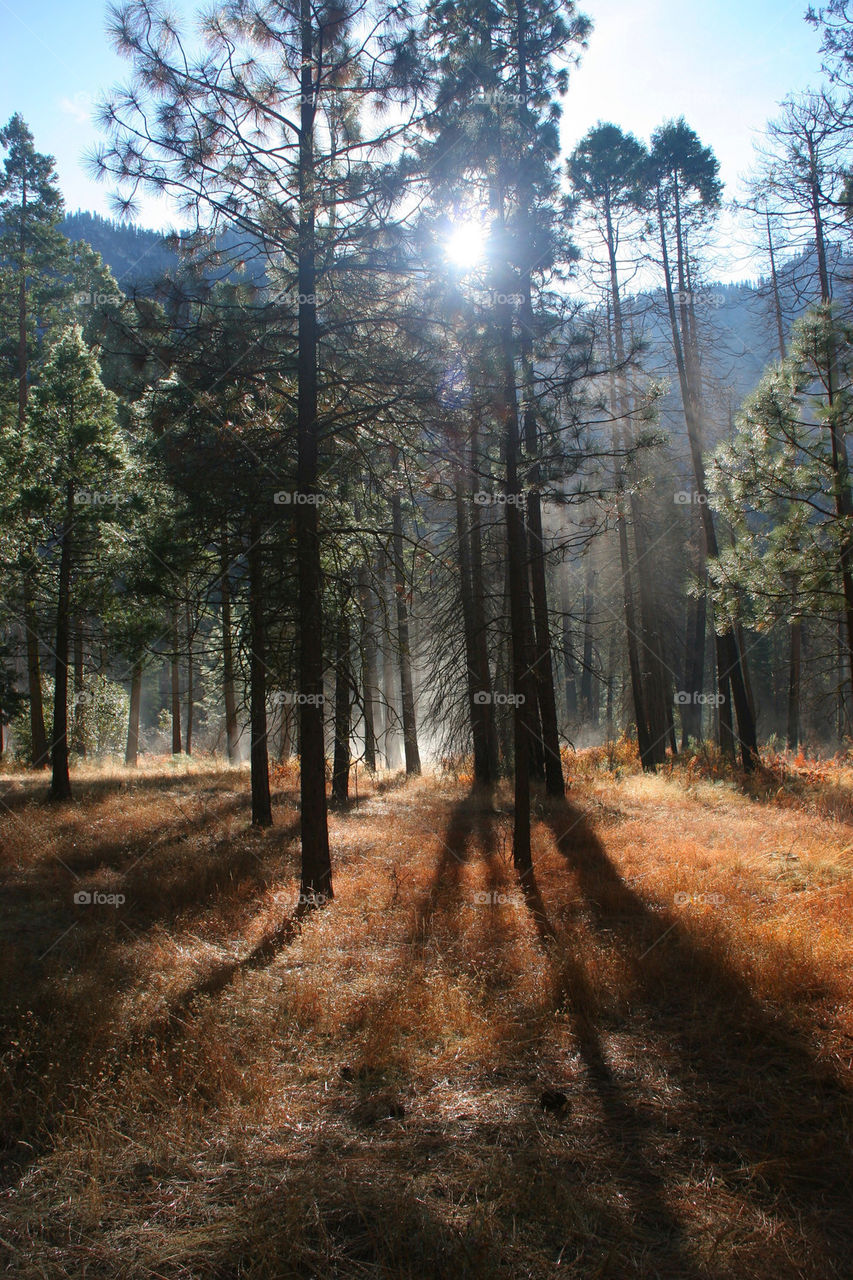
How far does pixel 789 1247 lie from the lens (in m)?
2.99

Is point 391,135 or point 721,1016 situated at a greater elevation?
point 391,135

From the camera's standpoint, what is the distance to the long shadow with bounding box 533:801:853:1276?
336cm

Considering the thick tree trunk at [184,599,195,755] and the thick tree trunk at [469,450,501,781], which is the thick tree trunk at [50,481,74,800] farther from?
the thick tree trunk at [469,450,501,781]

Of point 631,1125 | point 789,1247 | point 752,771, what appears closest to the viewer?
point 789,1247

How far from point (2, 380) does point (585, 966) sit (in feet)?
76.9

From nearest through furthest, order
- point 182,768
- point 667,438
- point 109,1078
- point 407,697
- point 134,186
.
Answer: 1. point 109,1078
2. point 134,186
3. point 667,438
4. point 407,697
5. point 182,768

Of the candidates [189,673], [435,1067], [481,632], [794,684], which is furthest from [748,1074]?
[189,673]

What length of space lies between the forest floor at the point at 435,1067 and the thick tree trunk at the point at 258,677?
2.41 m

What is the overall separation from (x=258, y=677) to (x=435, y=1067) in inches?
288

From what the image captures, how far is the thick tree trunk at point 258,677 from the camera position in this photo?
8641 mm

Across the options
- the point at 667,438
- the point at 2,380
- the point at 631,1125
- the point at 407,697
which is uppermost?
the point at 2,380

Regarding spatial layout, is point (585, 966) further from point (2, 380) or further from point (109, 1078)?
point (2, 380)

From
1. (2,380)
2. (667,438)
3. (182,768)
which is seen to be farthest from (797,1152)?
(2,380)

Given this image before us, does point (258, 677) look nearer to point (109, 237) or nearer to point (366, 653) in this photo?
point (366, 653)
